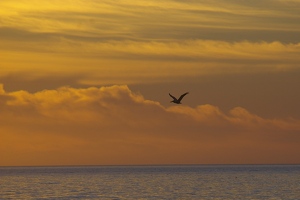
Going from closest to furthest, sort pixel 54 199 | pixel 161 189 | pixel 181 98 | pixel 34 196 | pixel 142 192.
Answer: pixel 181 98 < pixel 54 199 < pixel 34 196 < pixel 142 192 < pixel 161 189

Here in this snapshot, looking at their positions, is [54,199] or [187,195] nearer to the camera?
[54,199]

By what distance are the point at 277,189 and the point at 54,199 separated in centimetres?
3922

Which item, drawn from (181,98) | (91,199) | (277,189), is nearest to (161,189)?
(277,189)

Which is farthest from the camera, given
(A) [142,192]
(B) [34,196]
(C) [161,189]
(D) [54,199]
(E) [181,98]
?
(C) [161,189]

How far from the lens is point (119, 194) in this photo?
118 m

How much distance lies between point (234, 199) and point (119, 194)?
1835 cm

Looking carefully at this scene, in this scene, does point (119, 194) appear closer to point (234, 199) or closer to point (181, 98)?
point (234, 199)

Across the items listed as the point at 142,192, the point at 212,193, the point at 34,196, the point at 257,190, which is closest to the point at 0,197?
the point at 34,196

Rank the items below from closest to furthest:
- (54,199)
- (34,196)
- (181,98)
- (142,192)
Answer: (181,98) < (54,199) < (34,196) < (142,192)

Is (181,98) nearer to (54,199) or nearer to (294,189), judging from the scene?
(54,199)

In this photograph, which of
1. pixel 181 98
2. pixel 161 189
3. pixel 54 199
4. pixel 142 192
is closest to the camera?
pixel 181 98

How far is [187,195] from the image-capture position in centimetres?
11469

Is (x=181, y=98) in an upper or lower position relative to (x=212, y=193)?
upper

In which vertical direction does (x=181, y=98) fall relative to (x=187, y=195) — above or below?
above
